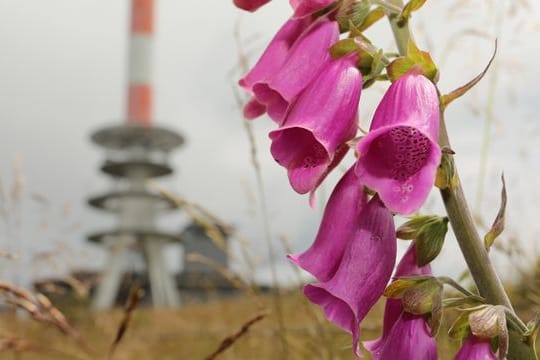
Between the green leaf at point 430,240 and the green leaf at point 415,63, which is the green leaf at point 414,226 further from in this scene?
the green leaf at point 415,63

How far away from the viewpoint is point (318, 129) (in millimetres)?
935

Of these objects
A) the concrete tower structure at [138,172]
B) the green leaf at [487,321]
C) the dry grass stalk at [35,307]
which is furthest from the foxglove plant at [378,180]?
the concrete tower structure at [138,172]

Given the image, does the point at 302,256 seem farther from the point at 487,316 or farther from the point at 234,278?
the point at 234,278

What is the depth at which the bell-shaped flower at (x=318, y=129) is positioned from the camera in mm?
934

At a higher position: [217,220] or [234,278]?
[217,220]

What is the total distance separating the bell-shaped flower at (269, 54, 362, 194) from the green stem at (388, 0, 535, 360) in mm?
94

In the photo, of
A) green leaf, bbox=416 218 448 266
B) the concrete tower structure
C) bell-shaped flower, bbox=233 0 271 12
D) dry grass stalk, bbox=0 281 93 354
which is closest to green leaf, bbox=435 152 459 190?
green leaf, bbox=416 218 448 266

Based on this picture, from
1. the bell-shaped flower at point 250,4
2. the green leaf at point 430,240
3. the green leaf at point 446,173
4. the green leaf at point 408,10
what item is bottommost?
the green leaf at point 430,240

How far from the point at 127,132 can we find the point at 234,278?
38.0 meters

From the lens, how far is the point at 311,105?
3.14 feet

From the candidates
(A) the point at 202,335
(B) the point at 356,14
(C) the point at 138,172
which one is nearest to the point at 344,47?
(B) the point at 356,14

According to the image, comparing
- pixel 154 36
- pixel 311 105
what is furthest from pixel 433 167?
pixel 154 36

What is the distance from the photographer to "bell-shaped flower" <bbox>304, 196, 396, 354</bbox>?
3.11 feet

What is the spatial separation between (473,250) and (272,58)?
1.23 ft
